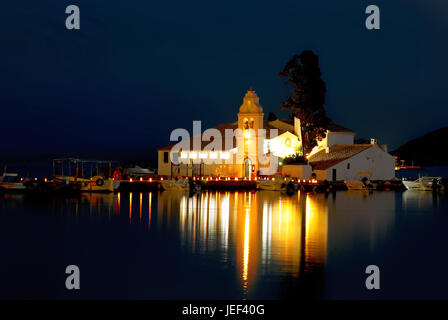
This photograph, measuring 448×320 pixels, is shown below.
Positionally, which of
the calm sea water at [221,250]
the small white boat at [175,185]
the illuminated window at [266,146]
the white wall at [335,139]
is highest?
the white wall at [335,139]

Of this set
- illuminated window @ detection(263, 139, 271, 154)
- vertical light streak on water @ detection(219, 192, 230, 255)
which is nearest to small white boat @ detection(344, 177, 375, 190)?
illuminated window @ detection(263, 139, 271, 154)

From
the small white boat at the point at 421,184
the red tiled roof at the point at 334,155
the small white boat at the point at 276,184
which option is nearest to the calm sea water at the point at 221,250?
the small white boat at the point at 276,184

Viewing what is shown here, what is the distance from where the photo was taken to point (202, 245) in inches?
917

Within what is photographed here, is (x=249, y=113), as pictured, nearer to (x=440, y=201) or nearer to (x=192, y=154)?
(x=192, y=154)

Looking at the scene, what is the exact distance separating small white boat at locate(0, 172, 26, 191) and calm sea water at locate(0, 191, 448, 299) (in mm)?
14424

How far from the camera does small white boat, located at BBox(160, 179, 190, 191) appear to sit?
55.2 metres

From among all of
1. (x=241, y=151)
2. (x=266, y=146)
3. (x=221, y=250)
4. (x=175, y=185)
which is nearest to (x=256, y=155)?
(x=241, y=151)

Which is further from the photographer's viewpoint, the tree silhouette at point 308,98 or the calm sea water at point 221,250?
the tree silhouette at point 308,98

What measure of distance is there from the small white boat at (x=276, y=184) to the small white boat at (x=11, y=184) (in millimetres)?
21199

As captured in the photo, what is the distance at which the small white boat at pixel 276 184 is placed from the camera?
56.4 m

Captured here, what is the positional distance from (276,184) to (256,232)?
30.2 metres

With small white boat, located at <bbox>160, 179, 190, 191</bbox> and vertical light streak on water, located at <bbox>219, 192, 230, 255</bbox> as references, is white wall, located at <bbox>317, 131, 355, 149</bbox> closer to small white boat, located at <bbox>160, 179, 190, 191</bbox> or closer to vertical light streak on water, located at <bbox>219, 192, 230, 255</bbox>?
small white boat, located at <bbox>160, 179, 190, 191</bbox>

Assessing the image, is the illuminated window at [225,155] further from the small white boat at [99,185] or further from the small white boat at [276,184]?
the small white boat at [99,185]
